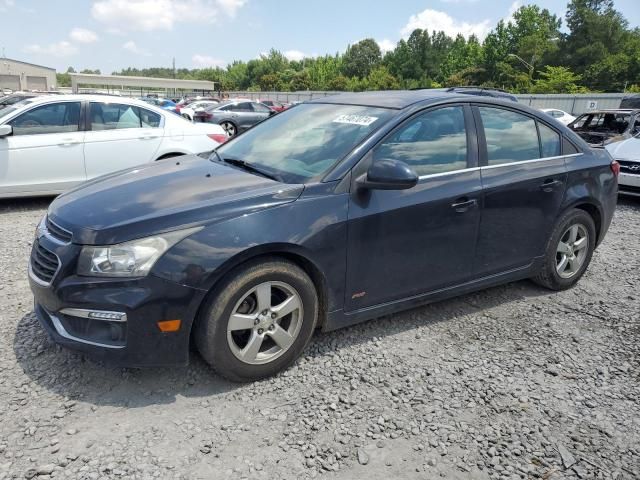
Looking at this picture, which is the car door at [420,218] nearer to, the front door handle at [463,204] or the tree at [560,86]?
the front door handle at [463,204]

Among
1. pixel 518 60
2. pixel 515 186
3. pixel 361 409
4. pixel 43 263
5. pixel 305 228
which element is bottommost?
pixel 361 409

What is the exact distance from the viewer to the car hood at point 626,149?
8516 millimetres

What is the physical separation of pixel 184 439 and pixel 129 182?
1698 mm

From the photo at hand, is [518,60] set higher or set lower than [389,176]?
higher

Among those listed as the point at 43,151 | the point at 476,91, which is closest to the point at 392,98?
the point at 476,91

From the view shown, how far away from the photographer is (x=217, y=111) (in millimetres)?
21172

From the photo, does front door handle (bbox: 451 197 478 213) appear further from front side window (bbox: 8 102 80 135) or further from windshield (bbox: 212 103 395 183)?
front side window (bbox: 8 102 80 135)

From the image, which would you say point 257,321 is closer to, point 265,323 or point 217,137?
point 265,323

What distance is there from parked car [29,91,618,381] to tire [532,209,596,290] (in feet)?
0.12

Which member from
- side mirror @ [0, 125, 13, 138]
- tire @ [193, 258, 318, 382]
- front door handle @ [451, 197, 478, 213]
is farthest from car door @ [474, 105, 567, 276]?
side mirror @ [0, 125, 13, 138]

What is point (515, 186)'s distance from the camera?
3.76 m

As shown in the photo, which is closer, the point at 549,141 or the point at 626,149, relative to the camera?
the point at 549,141

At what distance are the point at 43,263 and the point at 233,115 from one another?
760 inches

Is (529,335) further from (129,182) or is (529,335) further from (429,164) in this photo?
(129,182)
